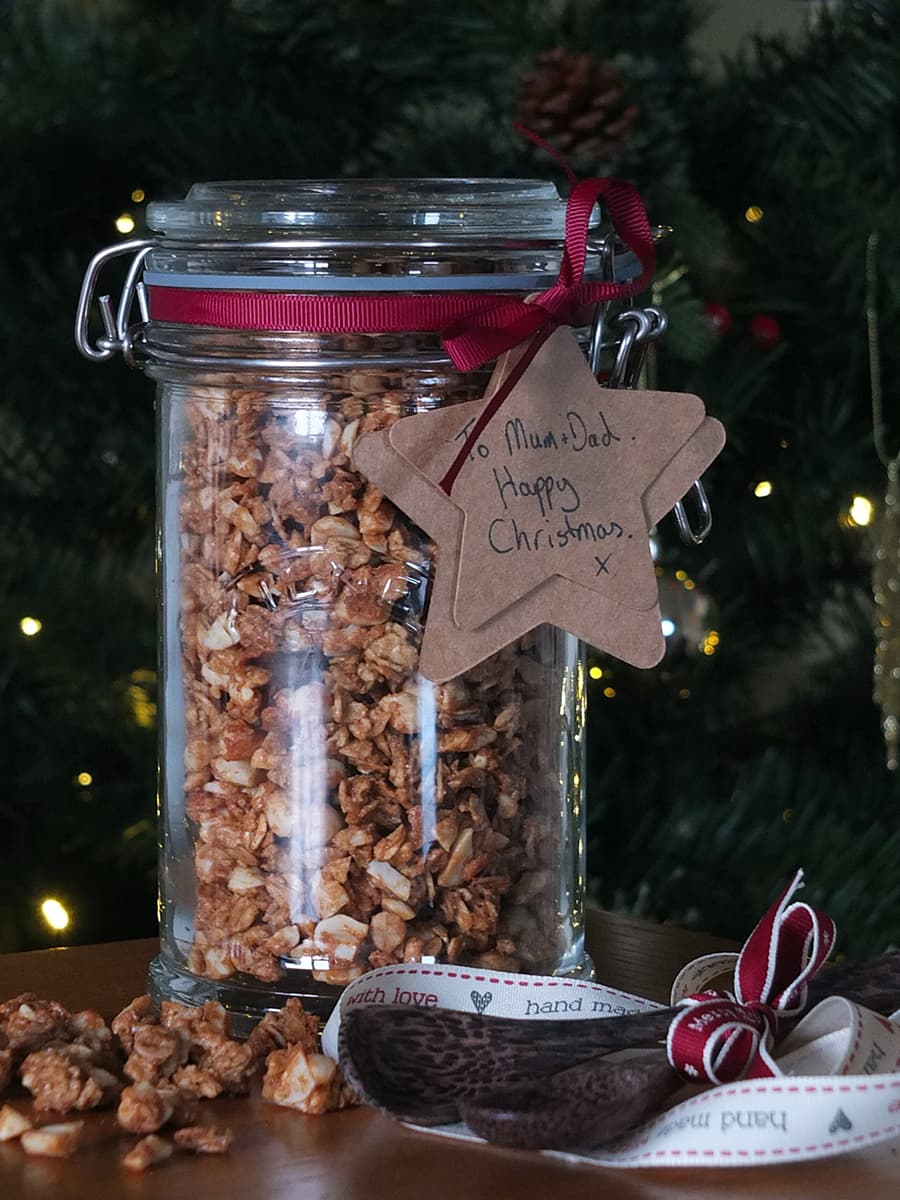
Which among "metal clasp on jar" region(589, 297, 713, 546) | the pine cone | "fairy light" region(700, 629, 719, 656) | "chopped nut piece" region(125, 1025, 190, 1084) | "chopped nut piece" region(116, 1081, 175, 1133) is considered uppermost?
the pine cone

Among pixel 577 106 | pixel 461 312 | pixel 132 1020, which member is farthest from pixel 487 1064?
pixel 577 106

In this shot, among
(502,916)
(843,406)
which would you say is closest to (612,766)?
(843,406)

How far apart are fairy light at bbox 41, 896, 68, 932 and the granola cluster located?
53cm

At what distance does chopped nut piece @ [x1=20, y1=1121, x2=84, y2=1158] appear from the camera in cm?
54

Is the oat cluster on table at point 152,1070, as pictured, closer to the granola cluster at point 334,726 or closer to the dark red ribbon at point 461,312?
the granola cluster at point 334,726

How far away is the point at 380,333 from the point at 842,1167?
0.31 m

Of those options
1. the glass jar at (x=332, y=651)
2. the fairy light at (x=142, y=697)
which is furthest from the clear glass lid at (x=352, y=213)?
the fairy light at (x=142, y=697)

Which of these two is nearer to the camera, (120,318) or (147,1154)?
(147,1154)

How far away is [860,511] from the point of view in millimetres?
1183

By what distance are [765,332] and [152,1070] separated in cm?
72

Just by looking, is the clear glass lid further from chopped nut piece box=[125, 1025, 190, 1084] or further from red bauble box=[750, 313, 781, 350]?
red bauble box=[750, 313, 781, 350]

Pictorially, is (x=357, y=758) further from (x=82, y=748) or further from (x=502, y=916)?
(x=82, y=748)

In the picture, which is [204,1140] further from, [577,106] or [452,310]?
[577,106]

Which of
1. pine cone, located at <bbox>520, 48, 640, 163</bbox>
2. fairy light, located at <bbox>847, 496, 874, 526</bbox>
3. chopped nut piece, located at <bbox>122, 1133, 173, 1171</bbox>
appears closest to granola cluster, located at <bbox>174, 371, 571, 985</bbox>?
chopped nut piece, located at <bbox>122, 1133, 173, 1171</bbox>
